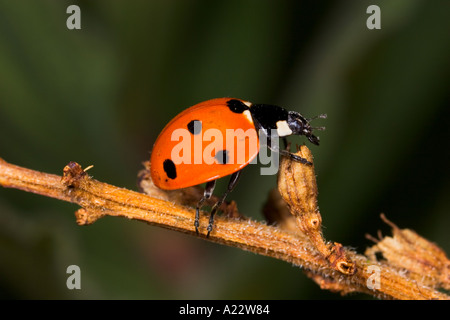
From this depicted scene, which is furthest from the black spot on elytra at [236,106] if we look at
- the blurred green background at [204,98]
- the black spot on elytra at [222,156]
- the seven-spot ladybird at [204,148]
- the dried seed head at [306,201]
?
the blurred green background at [204,98]

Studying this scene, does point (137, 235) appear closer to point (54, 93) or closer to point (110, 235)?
point (110, 235)

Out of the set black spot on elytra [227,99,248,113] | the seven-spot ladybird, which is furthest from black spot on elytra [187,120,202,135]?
black spot on elytra [227,99,248,113]

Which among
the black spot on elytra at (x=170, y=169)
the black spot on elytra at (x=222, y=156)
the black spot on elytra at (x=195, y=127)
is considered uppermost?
the black spot on elytra at (x=195, y=127)

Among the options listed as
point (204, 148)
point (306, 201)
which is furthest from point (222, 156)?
point (306, 201)

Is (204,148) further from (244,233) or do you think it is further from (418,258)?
(418,258)

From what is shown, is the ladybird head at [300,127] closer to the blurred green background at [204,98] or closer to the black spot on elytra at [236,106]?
the black spot on elytra at [236,106]
